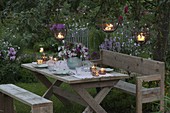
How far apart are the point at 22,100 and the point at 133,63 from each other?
1964 mm

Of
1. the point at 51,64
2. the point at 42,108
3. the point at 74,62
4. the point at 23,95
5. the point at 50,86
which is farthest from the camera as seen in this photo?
the point at 50,86

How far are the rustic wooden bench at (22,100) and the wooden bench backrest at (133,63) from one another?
5.36ft

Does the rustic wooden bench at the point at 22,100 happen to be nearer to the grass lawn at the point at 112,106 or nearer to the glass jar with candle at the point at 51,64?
the glass jar with candle at the point at 51,64

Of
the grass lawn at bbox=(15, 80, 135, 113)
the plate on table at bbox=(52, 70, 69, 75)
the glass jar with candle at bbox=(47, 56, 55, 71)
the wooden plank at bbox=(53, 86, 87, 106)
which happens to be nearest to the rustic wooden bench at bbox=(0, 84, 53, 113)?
A: the plate on table at bbox=(52, 70, 69, 75)

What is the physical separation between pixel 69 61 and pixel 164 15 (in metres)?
1.54

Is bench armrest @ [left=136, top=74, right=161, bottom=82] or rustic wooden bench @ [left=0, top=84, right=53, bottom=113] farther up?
bench armrest @ [left=136, top=74, right=161, bottom=82]

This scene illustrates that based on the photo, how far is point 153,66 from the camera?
5.52 meters

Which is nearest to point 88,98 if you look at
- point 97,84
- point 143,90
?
point 97,84

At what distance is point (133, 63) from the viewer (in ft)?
19.7

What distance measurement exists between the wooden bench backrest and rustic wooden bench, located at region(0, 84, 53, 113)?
163 centimetres

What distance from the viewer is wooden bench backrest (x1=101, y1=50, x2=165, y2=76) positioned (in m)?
5.47

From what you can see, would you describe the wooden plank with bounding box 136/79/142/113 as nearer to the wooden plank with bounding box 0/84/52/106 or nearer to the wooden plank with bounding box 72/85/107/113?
the wooden plank with bounding box 72/85/107/113

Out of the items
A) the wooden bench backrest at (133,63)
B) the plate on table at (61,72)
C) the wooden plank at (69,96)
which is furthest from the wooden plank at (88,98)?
the wooden bench backrest at (133,63)

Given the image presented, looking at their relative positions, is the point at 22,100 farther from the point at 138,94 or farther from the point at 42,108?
the point at 138,94
